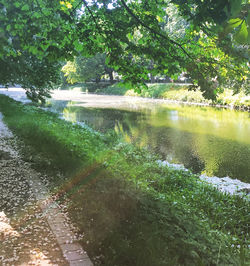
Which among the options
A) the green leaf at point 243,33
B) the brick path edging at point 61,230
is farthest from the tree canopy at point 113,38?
the green leaf at point 243,33

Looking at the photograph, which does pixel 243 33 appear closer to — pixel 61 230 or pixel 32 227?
pixel 61 230

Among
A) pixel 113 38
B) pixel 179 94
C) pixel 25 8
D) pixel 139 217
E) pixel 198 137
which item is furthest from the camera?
pixel 179 94

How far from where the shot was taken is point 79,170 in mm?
6008

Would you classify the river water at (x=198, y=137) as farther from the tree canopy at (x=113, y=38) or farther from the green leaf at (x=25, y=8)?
the green leaf at (x=25, y=8)

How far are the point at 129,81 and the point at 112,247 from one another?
399 cm

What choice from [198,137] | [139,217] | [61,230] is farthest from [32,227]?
[198,137]

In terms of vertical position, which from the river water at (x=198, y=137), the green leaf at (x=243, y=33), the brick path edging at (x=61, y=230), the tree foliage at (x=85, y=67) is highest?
the tree foliage at (x=85, y=67)

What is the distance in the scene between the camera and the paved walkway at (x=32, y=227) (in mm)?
3434

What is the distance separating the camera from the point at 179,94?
3772cm

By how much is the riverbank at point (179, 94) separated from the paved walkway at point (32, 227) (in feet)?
25.5

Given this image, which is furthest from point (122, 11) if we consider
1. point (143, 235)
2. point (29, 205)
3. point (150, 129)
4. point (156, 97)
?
point (156, 97)

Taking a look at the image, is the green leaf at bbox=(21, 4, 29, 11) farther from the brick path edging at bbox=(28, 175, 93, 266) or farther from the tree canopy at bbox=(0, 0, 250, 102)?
the brick path edging at bbox=(28, 175, 93, 266)

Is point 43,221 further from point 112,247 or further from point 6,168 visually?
point 6,168

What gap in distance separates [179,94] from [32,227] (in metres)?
35.1
